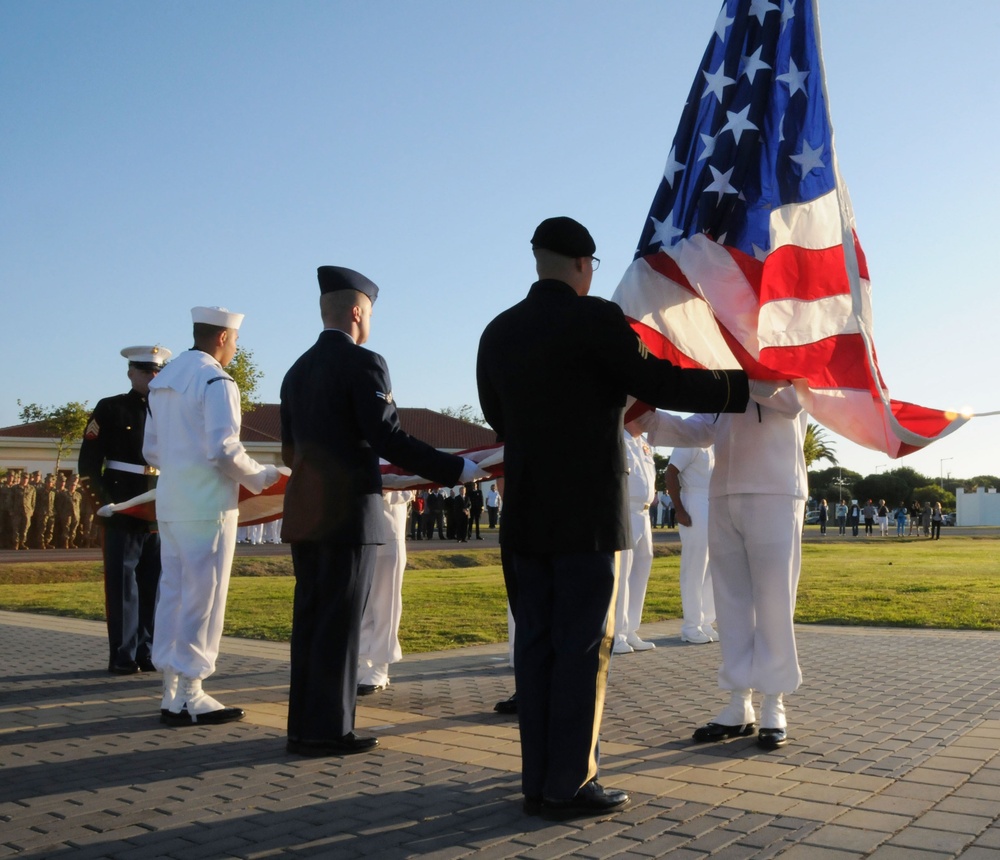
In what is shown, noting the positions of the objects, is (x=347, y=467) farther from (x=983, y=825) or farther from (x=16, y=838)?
(x=983, y=825)

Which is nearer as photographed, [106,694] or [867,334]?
[867,334]

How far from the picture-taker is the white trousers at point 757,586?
212 inches

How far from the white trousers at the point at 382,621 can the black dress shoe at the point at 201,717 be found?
3.95ft

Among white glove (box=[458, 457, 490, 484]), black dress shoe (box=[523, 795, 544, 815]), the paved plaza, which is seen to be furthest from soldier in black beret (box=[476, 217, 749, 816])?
white glove (box=[458, 457, 490, 484])

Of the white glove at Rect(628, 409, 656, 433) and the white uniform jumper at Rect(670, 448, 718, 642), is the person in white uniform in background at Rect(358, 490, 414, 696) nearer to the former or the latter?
the white glove at Rect(628, 409, 656, 433)

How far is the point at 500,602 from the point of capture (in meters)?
14.8

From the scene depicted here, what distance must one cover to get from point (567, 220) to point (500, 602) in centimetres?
1078

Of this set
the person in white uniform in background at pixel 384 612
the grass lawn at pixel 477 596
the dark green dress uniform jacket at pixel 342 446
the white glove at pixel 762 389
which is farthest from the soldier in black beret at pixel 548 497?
the grass lawn at pixel 477 596

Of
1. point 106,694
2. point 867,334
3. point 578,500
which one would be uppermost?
point 867,334

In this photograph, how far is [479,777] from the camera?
190 inches

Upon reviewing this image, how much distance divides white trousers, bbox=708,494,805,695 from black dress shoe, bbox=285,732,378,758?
1.93 meters

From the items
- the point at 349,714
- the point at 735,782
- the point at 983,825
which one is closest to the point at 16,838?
the point at 349,714

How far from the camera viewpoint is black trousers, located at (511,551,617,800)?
13.7 ft

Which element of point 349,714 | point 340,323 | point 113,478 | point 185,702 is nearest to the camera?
point 349,714
